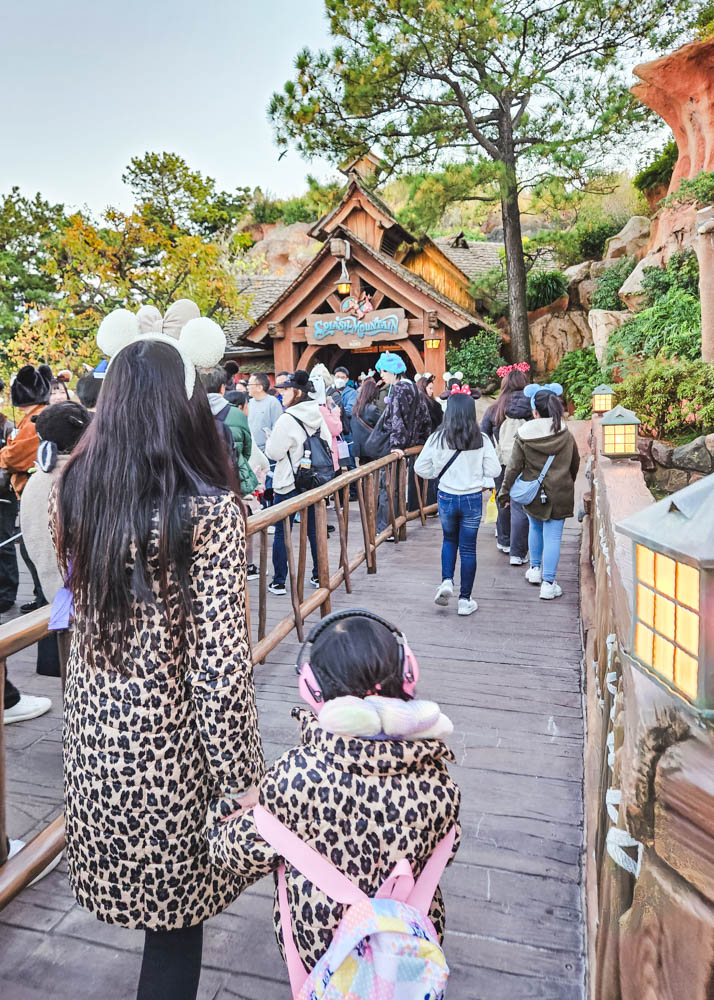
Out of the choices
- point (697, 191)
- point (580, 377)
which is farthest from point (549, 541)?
point (580, 377)

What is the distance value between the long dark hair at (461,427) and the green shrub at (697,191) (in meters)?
10.0

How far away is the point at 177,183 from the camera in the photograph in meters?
22.9

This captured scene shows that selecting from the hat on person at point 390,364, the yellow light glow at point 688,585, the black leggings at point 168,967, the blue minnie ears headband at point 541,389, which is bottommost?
the black leggings at point 168,967

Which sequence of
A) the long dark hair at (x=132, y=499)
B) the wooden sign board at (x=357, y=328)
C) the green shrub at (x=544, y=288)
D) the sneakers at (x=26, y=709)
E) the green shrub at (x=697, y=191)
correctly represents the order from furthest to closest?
the green shrub at (x=544, y=288)
the wooden sign board at (x=357, y=328)
the green shrub at (x=697, y=191)
the sneakers at (x=26, y=709)
the long dark hair at (x=132, y=499)

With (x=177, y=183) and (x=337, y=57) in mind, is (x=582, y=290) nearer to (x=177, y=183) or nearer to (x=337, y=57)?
(x=337, y=57)

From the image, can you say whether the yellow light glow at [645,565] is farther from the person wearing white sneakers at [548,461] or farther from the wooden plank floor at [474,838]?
the person wearing white sneakers at [548,461]

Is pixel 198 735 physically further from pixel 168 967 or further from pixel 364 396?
pixel 364 396

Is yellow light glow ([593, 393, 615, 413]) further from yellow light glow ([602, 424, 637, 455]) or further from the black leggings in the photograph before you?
the black leggings

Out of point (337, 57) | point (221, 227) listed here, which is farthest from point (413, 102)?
point (221, 227)

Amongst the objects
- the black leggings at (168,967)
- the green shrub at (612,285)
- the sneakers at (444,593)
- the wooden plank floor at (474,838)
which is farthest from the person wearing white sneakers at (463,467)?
the green shrub at (612,285)

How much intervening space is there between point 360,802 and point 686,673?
0.71 meters

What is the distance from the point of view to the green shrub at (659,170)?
16.0 m

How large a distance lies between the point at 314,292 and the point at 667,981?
1625 cm

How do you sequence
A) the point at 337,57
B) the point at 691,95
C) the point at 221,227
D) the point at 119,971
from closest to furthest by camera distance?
the point at 119,971
the point at 337,57
the point at 691,95
the point at 221,227
